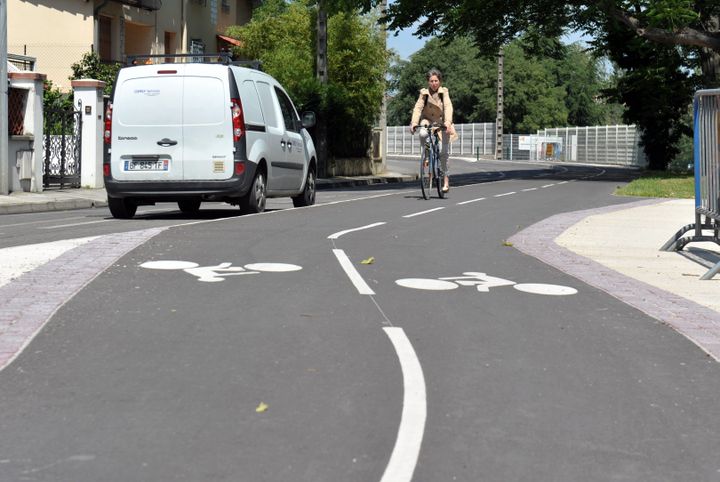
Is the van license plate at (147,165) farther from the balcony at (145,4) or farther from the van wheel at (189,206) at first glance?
the balcony at (145,4)

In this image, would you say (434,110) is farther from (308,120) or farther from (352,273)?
(352,273)

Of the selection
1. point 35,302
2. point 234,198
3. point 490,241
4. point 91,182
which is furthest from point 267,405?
point 91,182

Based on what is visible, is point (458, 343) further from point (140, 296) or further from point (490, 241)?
point (490, 241)

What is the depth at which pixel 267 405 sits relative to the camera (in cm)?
521

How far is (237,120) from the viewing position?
1527cm

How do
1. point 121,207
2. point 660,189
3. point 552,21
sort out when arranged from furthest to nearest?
1. point 552,21
2. point 660,189
3. point 121,207

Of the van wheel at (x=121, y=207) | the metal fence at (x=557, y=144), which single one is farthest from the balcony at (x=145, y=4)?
the metal fence at (x=557, y=144)

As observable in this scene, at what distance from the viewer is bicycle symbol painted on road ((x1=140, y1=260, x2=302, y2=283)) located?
940 cm

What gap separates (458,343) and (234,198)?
9350 millimetres

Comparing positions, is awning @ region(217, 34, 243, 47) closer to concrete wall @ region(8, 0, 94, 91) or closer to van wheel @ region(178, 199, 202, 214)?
concrete wall @ region(8, 0, 94, 91)

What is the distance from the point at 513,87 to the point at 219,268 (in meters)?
87.6

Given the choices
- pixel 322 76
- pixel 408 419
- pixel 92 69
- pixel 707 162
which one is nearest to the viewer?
pixel 408 419

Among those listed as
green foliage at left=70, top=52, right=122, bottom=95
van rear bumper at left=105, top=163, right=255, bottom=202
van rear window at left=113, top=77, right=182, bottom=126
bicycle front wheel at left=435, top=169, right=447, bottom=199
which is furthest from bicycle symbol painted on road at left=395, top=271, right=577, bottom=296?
green foliage at left=70, top=52, right=122, bottom=95

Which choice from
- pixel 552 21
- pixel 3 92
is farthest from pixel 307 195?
pixel 552 21
